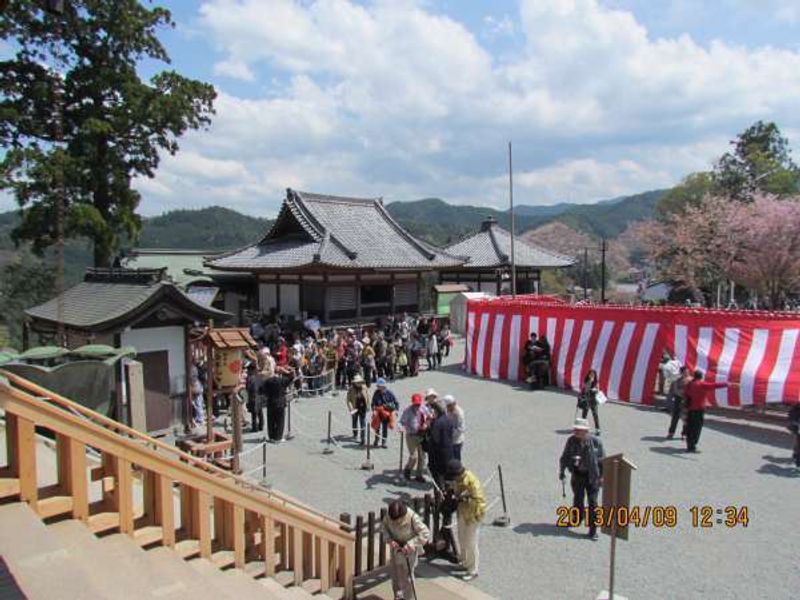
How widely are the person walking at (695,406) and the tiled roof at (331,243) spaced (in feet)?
45.5

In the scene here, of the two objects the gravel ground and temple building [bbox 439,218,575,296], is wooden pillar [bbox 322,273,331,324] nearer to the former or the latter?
the gravel ground

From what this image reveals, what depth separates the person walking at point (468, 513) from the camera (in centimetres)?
662

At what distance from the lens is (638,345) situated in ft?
48.4

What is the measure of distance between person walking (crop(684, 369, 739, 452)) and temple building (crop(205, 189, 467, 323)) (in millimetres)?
13898

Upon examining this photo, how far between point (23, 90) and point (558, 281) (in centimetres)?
5135

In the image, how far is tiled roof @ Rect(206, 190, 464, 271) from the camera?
23328 mm

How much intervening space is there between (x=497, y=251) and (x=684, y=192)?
784 inches

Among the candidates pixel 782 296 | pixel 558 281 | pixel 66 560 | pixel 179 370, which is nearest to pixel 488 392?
pixel 179 370

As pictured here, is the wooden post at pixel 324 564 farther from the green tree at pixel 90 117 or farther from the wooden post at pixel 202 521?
the green tree at pixel 90 117

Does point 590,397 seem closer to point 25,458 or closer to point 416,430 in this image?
point 416,430

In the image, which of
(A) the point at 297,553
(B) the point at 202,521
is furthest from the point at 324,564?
(B) the point at 202,521

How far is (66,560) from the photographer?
10.4ft

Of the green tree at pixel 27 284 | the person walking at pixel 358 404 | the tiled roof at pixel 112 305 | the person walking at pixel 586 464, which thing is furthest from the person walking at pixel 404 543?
the green tree at pixel 27 284

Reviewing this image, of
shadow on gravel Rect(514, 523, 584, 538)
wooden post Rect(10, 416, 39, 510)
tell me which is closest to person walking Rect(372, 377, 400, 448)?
shadow on gravel Rect(514, 523, 584, 538)
